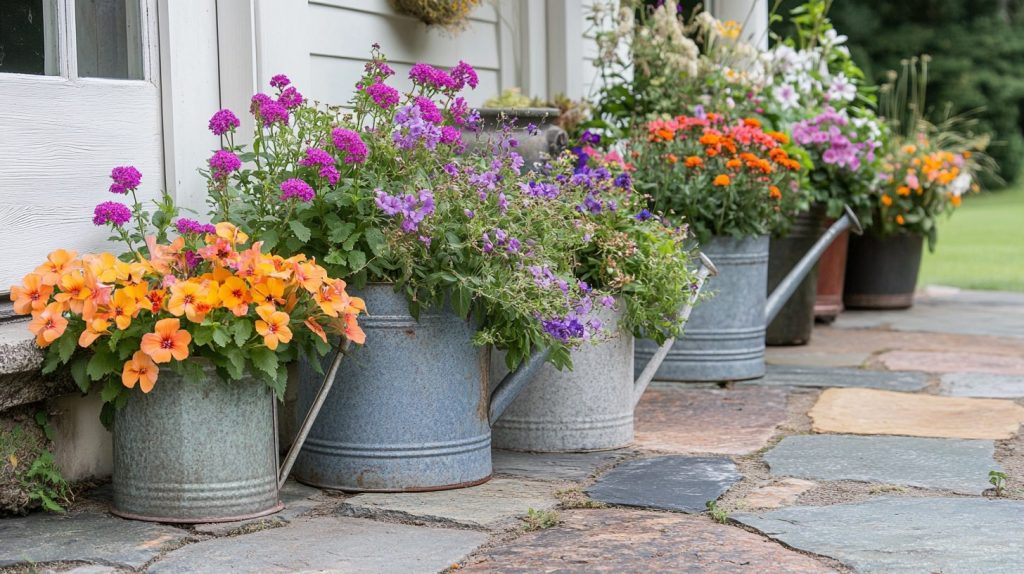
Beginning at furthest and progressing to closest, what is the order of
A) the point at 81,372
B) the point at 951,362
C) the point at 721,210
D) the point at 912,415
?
the point at 951,362
the point at 721,210
the point at 912,415
the point at 81,372

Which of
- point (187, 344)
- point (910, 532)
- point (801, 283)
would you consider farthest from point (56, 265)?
point (801, 283)

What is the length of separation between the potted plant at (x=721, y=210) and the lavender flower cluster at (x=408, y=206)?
1533 millimetres

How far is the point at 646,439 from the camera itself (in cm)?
329

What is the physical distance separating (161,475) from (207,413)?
0.15m

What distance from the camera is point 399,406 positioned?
265 cm

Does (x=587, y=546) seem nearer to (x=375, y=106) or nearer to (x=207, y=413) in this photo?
(x=207, y=413)

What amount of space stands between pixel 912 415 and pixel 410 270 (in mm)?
1762

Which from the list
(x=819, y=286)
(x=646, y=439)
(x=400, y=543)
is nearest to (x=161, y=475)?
(x=400, y=543)

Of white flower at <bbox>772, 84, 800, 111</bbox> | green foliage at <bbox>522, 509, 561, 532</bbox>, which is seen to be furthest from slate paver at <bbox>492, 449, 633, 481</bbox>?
white flower at <bbox>772, 84, 800, 111</bbox>

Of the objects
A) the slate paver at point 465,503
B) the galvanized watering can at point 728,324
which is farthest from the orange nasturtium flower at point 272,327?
the galvanized watering can at point 728,324

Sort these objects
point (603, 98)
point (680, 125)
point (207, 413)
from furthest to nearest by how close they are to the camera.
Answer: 1. point (603, 98)
2. point (680, 125)
3. point (207, 413)

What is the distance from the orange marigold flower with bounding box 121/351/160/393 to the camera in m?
2.27

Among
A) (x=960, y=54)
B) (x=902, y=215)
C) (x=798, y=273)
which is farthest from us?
(x=960, y=54)

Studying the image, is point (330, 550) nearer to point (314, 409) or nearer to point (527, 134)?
point (314, 409)
